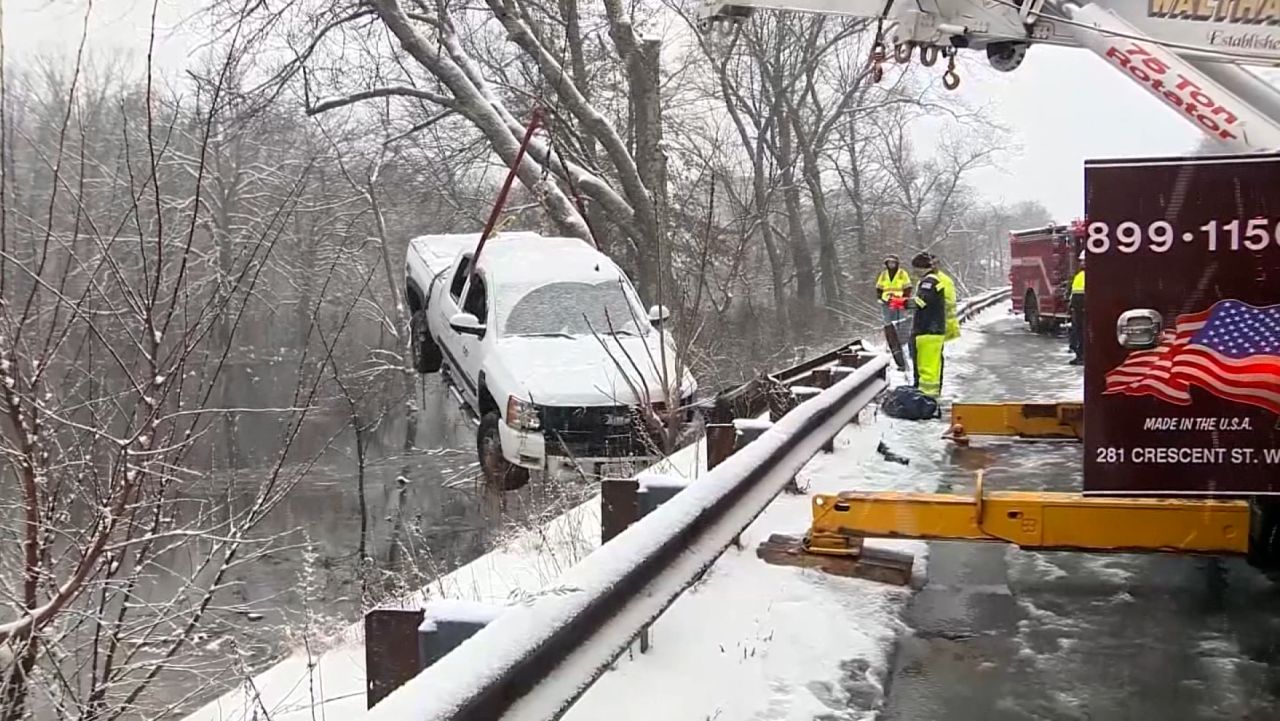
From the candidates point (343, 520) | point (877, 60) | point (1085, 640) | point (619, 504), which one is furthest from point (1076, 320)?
point (619, 504)

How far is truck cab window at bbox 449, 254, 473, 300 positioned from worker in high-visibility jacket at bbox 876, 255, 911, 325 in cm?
707

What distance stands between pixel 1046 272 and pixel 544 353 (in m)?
16.8

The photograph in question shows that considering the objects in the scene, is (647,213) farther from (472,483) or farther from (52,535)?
(52,535)

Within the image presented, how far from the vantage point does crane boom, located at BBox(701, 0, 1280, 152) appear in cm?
532

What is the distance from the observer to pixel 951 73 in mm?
6699

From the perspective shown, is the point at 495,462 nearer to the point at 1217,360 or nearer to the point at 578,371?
Answer: the point at 578,371

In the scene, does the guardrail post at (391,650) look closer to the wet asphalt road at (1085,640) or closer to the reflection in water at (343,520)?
the wet asphalt road at (1085,640)

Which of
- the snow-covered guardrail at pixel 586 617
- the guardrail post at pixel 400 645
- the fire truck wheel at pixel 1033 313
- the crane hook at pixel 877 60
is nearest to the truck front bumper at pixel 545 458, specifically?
the crane hook at pixel 877 60

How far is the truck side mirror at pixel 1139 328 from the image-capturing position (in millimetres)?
3973

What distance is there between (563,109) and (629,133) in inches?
129

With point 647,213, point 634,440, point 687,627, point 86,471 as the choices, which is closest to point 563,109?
point 647,213

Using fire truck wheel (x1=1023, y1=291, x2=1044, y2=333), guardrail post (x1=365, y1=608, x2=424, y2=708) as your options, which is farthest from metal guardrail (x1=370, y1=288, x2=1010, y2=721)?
fire truck wheel (x1=1023, y1=291, x2=1044, y2=333)

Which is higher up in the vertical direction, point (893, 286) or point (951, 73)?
point (951, 73)

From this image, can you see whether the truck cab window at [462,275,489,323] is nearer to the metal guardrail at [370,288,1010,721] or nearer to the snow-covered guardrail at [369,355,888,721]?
the metal guardrail at [370,288,1010,721]
